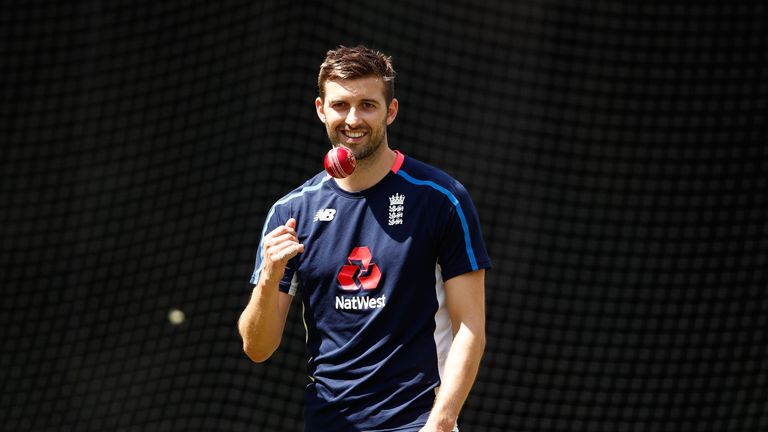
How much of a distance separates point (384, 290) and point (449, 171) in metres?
3.91

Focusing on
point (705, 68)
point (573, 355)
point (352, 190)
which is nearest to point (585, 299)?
point (573, 355)

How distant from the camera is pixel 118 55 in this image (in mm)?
6301

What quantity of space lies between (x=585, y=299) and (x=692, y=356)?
2.27 feet

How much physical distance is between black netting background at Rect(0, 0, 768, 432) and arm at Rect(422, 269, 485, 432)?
12.0 ft

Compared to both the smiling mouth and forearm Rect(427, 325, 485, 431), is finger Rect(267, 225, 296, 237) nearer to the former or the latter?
the smiling mouth

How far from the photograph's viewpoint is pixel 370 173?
8.34 ft

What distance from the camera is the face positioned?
8.01 feet

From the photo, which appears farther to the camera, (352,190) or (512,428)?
(512,428)

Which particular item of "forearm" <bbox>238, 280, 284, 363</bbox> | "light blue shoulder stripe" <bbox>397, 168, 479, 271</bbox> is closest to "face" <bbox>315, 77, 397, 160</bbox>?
"light blue shoulder stripe" <bbox>397, 168, 479, 271</bbox>

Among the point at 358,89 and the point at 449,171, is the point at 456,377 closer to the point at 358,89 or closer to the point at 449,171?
the point at 358,89

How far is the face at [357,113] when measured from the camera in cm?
244

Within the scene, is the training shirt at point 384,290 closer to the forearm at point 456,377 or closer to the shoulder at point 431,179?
the shoulder at point 431,179

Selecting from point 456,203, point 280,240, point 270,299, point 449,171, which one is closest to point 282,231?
point 280,240

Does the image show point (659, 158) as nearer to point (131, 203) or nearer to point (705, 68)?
point (705, 68)
